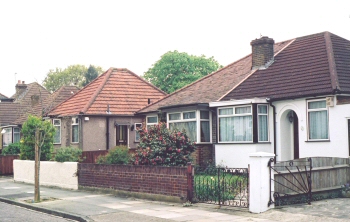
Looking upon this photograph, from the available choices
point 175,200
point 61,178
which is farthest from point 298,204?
point 61,178

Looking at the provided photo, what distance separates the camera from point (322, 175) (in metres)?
15.3

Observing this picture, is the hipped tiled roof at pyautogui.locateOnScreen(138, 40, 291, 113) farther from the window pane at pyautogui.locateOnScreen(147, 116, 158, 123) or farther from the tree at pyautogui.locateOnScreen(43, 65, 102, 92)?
the tree at pyautogui.locateOnScreen(43, 65, 102, 92)

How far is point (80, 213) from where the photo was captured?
14.3m

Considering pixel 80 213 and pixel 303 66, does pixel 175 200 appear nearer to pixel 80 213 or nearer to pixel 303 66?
pixel 80 213

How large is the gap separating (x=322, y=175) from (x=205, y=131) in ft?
27.7

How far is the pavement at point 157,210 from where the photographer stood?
41.3 feet

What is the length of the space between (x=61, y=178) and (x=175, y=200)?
25.8 ft

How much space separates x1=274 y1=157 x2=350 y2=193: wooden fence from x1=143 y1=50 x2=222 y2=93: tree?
42.5 m

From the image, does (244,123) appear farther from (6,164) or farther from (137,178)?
(6,164)

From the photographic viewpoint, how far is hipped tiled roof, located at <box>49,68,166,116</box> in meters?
30.5

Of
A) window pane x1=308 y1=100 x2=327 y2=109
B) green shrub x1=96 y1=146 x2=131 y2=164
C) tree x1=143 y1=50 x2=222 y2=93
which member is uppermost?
tree x1=143 y1=50 x2=222 y2=93

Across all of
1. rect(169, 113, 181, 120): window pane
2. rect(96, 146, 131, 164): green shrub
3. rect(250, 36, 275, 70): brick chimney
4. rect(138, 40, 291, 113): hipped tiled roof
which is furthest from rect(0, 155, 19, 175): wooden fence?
rect(250, 36, 275, 70): brick chimney

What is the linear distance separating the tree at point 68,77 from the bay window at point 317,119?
→ 5598cm

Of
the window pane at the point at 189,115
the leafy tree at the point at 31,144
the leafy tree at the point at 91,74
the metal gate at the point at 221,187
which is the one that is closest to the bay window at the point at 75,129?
the leafy tree at the point at 31,144
